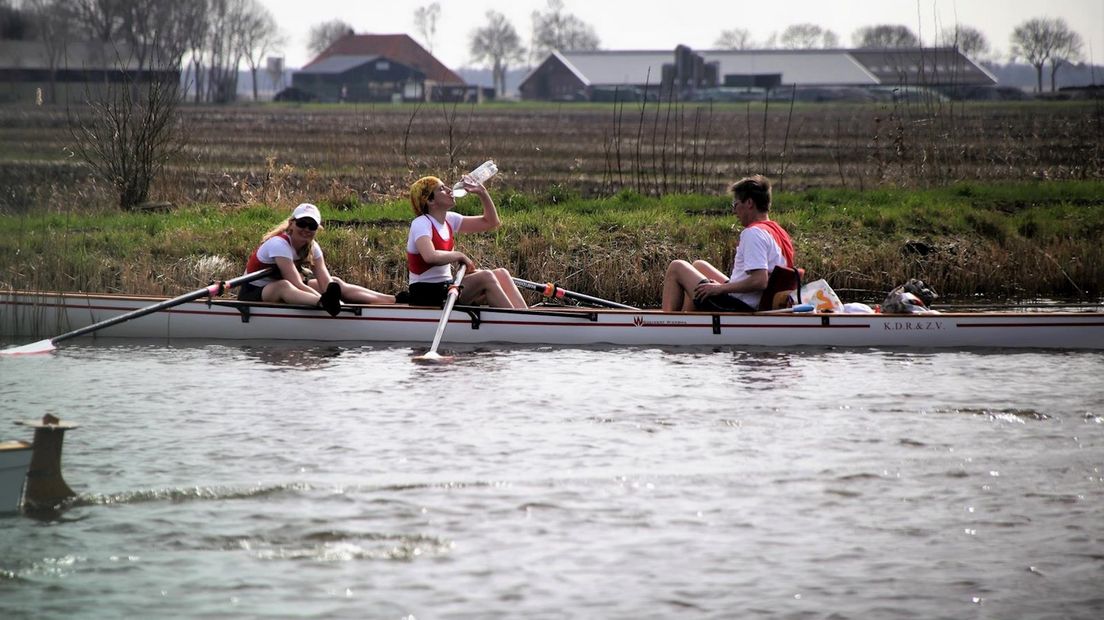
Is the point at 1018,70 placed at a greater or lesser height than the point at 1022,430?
greater

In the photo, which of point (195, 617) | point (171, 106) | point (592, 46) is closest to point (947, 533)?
point (195, 617)

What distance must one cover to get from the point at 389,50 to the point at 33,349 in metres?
96.2

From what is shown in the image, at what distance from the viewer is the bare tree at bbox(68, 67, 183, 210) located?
58.1 feet

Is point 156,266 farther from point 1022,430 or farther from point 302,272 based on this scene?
point 1022,430

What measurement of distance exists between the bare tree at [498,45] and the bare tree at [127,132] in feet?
415

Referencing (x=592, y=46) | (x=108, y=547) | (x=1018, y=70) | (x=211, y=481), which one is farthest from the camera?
(x=1018, y=70)

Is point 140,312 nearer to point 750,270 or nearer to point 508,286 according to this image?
point 508,286

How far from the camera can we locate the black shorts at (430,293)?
1239 cm

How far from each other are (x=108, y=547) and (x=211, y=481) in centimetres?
115

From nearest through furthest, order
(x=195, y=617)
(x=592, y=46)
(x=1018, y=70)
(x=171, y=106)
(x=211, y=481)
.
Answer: (x=195, y=617) < (x=211, y=481) < (x=171, y=106) < (x=592, y=46) < (x=1018, y=70)

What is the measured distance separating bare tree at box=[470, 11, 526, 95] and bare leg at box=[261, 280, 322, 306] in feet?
436

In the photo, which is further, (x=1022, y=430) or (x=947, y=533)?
(x=1022, y=430)

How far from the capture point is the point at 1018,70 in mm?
184125

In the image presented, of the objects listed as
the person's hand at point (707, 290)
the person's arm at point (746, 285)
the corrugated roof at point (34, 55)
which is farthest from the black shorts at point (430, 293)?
the corrugated roof at point (34, 55)
